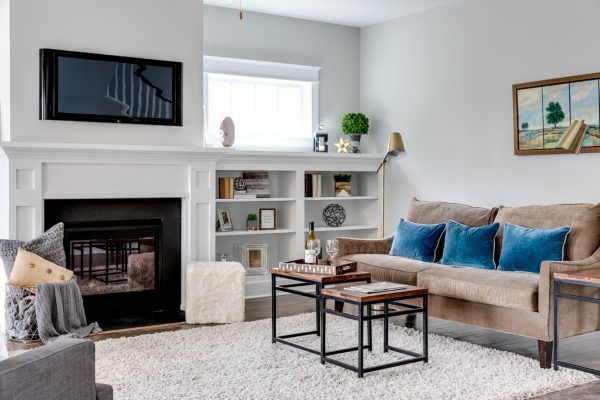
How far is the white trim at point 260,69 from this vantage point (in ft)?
21.4

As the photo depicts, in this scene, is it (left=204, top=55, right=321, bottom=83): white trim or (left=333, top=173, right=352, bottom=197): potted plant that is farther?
(left=333, top=173, right=352, bottom=197): potted plant

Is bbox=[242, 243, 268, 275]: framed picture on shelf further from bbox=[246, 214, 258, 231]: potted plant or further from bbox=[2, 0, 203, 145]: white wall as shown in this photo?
bbox=[2, 0, 203, 145]: white wall

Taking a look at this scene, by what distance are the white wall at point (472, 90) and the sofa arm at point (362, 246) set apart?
3.25 ft

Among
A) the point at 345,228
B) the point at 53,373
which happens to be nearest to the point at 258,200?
the point at 345,228

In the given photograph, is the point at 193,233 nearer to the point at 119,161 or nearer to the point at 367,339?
the point at 119,161

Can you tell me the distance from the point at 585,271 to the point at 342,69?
3.86 metres

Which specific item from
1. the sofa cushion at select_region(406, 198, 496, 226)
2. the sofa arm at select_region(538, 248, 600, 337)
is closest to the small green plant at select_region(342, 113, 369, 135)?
the sofa cushion at select_region(406, 198, 496, 226)

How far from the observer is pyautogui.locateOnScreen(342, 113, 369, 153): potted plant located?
696cm

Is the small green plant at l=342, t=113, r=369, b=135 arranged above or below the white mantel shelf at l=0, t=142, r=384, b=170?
above

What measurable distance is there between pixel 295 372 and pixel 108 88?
2.72m

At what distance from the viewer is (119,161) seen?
5289mm

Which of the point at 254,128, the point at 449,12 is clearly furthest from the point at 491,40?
the point at 254,128

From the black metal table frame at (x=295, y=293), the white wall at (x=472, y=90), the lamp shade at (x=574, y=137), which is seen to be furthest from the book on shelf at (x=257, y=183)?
the lamp shade at (x=574, y=137)

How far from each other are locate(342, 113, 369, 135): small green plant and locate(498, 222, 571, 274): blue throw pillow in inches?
99.1
